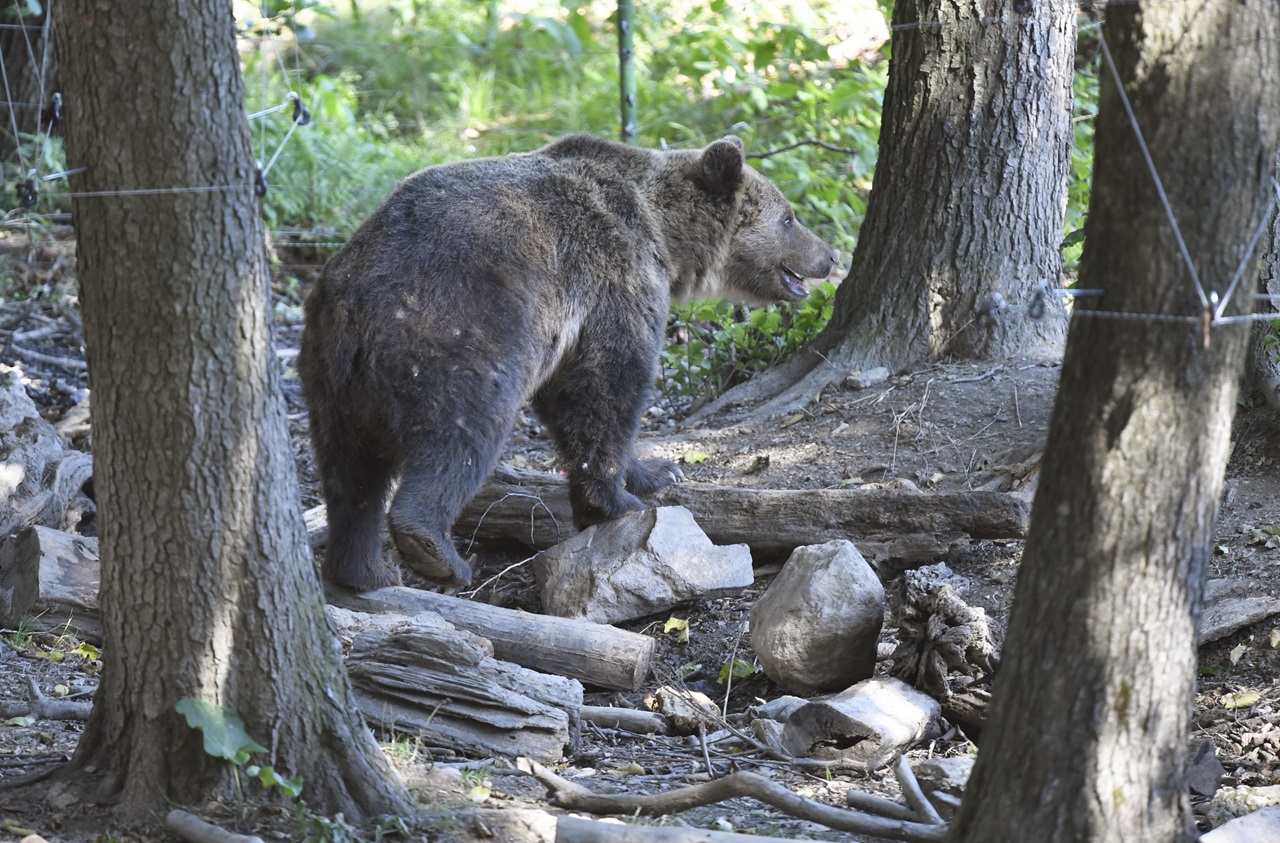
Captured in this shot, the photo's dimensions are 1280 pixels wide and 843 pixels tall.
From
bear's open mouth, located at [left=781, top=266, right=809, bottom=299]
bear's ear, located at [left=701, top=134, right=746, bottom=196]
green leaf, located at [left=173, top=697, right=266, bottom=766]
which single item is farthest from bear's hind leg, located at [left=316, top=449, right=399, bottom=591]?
bear's open mouth, located at [left=781, top=266, right=809, bottom=299]

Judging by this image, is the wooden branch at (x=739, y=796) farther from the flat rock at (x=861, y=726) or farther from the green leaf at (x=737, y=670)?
the green leaf at (x=737, y=670)

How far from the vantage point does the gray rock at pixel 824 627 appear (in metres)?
4.62

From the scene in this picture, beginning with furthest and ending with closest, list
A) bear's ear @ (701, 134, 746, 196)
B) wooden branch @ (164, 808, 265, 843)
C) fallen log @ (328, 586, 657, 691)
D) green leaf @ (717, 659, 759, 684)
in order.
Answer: bear's ear @ (701, 134, 746, 196) → green leaf @ (717, 659, 759, 684) → fallen log @ (328, 586, 657, 691) → wooden branch @ (164, 808, 265, 843)

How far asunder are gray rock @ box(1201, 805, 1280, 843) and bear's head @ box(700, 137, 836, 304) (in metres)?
4.19

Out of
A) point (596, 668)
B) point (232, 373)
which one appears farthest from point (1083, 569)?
point (596, 668)

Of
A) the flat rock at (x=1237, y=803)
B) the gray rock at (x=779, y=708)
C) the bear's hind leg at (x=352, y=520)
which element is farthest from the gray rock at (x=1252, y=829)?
the bear's hind leg at (x=352, y=520)

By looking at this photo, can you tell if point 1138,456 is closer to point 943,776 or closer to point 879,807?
point 879,807

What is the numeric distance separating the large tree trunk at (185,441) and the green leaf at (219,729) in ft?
0.14

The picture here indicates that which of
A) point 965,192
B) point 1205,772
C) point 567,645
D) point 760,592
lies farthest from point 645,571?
point 965,192

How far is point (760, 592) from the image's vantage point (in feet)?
18.1

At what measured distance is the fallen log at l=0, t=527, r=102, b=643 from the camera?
4797mm

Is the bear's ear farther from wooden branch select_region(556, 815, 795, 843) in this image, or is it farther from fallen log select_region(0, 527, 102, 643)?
wooden branch select_region(556, 815, 795, 843)

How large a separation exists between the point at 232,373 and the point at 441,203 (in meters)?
2.44

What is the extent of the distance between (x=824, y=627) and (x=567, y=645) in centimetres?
99
